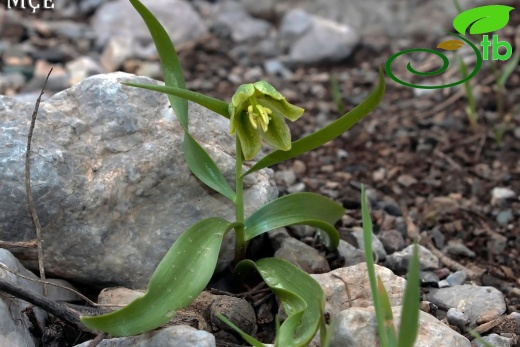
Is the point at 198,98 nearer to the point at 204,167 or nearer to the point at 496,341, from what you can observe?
the point at 204,167

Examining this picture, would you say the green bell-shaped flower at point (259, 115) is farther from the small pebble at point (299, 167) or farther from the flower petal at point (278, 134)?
the small pebble at point (299, 167)

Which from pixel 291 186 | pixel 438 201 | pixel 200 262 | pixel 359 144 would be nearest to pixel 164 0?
pixel 359 144

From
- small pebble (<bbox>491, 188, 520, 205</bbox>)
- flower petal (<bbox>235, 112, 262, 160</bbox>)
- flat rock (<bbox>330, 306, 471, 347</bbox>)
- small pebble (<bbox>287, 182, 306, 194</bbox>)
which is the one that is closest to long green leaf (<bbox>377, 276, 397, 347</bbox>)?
flat rock (<bbox>330, 306, 471, 347</bbox>)

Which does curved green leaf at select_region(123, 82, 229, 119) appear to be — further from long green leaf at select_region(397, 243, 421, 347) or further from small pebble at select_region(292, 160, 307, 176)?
small pebble at select_region(292, 160, 307, 176)

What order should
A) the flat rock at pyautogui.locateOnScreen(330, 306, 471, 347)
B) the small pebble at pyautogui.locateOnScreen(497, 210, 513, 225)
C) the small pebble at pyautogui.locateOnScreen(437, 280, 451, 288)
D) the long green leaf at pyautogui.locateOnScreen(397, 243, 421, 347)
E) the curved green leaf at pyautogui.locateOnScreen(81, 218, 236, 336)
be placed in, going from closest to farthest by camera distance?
the long green leaf at pyautogui.locateOnScreen(397, 243, 421, 347), the curved green leaf at pyautogui.locateOnScreen(81, 218, 236, 336), the flat rock at pyautogui.locateOnScreen(330, 306, 471, 347), the small pebble at pyautogui.locateOnScreen(437, 280, 451, 288), the small pebble at pyautogui.locateOnScreen(497, 210, 513, 225)

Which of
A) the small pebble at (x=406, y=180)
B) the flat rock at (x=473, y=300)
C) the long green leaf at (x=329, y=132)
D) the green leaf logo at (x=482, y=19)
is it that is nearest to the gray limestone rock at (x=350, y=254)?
the flat rock at (x=473, y=300)

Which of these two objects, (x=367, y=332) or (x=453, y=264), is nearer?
(x=367, y=332)

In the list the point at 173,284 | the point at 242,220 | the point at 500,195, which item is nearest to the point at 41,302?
the point at 173,284
